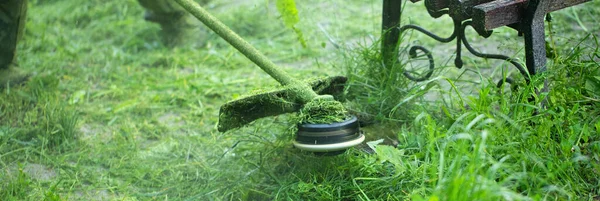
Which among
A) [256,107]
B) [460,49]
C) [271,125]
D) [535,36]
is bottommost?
[271,125]

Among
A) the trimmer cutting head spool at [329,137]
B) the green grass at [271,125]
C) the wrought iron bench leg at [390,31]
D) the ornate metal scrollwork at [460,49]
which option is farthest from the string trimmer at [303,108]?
the ornate metal scrollwork at [460,49]

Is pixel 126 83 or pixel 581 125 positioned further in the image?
pixel 126 83

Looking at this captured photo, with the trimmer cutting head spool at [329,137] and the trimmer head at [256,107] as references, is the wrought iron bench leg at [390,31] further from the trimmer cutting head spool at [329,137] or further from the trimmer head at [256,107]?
the trimmer cutting head spool at [329,137]

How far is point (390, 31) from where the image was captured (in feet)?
10.3


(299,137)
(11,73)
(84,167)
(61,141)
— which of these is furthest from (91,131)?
(299,137)

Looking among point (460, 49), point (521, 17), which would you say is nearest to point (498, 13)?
point (521, 17)

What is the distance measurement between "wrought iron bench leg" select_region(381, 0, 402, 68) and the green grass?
67mm

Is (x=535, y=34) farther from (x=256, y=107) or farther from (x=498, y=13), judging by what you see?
(x=256, y=107)

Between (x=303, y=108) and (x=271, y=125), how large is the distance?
63cm

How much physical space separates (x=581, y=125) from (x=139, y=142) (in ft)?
7.23

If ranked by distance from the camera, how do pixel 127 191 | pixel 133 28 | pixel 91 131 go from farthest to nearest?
pixel 133 28
pixel 91 131
pixel 127 191

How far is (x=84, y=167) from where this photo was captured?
10.3ft

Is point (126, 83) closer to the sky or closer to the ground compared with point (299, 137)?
closer to the ground

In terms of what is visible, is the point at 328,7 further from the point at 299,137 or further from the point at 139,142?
the point at 299,137
